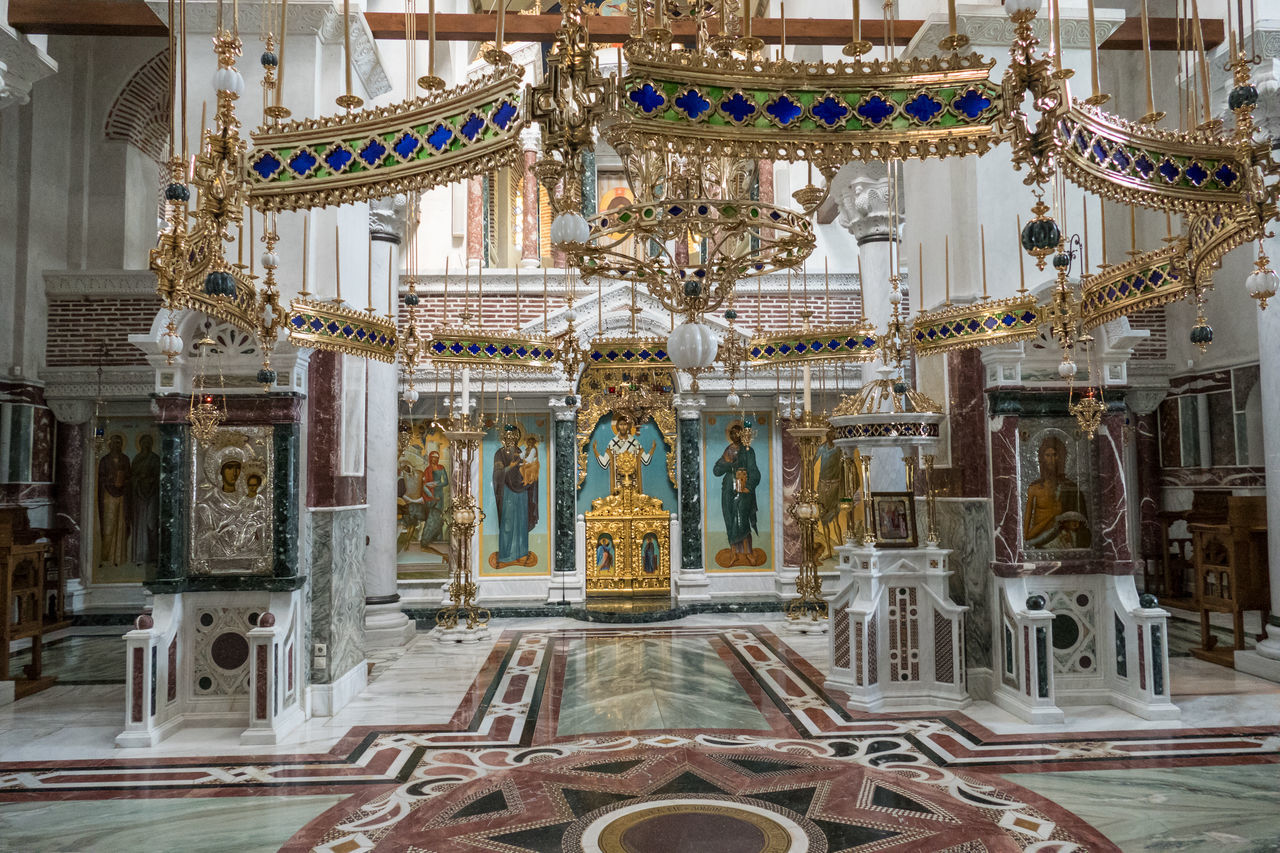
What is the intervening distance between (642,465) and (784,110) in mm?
9172

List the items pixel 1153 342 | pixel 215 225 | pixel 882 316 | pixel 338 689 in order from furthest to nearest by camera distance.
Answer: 1. pixel 1153 342
2. pixel 882 316
3. pixel 338 689
4. pixel 215 225

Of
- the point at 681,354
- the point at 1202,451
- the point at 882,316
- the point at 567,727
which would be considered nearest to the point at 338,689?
the point at 567,727

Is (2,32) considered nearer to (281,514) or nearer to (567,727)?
(281,514)

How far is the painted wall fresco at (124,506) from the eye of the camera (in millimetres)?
10305

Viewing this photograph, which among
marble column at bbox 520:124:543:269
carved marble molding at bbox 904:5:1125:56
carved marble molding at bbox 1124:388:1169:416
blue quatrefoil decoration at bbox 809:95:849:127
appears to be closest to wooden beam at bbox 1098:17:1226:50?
carved marble molding at bbox 904:5:1125:56

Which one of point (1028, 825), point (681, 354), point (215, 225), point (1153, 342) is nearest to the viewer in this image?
point (215, 225)

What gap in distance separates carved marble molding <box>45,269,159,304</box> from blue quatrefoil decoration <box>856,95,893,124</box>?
937 cm

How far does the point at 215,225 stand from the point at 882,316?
784 centimetres

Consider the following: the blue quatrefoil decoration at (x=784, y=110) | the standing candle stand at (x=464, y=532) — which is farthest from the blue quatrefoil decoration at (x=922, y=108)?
the standing candle stand at (x=464, y=532)

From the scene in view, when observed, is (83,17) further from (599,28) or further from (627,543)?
(627,543)

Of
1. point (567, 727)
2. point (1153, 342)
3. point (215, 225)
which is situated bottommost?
point (567, 727)

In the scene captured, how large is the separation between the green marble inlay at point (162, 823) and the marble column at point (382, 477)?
4291 mm

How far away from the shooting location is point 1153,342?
1047 cm

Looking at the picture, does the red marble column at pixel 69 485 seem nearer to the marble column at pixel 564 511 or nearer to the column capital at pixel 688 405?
the marble column at pixel 564 511
